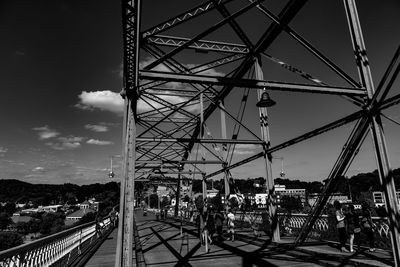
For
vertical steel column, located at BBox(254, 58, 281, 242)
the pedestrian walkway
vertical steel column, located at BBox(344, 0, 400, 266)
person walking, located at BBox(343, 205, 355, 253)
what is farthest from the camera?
vertical steel column, located at BBox(254, 58, 281, 242)

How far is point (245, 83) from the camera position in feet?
24.2

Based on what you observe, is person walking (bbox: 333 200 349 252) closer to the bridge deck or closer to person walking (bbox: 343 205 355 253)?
person walking (bbox: 343 205 355 253)

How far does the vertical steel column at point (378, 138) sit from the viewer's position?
20.0ft

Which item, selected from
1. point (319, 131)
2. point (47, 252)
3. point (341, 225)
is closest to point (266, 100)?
point (319, 131)

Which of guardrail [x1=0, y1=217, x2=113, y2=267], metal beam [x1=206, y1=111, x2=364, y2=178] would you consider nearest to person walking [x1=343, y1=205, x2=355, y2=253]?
metal beam [x1=206, y1=111, x2=364, y2=178]

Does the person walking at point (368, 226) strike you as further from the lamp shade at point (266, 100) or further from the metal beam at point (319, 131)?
the lamp shade at point (266, 100)

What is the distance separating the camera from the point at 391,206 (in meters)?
6.20

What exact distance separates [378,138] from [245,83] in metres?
3.71

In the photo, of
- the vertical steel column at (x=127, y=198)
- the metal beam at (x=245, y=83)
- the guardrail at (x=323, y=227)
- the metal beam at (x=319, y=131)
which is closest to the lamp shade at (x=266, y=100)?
the metal beam at (x=245, y=83)

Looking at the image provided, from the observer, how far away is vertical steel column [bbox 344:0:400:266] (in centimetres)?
611

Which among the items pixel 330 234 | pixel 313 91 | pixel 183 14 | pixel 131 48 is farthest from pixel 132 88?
pixel 330 234

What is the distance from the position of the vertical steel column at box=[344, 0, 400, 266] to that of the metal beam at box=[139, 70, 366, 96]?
2.14 ft

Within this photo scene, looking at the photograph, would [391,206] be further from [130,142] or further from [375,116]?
[130,142]

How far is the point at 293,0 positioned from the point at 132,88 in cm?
613
